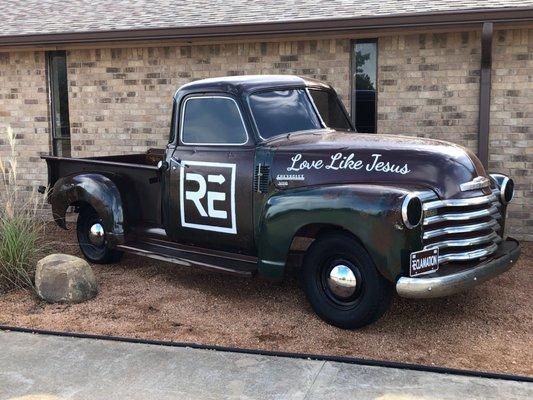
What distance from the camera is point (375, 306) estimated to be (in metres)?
4.70

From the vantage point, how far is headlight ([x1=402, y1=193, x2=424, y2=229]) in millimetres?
4379

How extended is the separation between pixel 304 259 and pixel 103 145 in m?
5.79

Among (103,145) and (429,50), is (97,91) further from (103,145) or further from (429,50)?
(429,50)

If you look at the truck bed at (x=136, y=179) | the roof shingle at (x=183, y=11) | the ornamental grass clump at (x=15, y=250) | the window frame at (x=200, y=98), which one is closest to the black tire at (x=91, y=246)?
the truck bed at (x=136, y=179)

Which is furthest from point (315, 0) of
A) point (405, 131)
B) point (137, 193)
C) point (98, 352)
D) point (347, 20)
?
point (98, 352)

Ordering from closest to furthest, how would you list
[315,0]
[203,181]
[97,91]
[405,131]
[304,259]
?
[304,259] → [203,181] → [405,131] → [315,0] → [97,91]

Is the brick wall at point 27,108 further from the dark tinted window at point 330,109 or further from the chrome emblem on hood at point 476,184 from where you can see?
the chrome emblem on hood at point 476,184

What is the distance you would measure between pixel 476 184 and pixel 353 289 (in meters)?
1.30

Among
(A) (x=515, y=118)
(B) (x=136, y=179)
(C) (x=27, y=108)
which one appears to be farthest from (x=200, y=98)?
(C) (x=27, y=108)

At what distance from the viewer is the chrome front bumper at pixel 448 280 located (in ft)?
14.3

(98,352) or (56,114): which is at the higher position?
(56,114)

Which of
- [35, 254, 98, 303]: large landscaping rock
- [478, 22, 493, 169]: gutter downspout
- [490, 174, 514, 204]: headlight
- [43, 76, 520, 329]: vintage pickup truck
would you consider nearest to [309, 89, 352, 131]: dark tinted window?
[43, 76, 520, 329]: vintage pickup truck

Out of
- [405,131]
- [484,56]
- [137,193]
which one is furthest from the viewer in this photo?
[405,131]

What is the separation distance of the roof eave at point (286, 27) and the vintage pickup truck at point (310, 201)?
1.80 m
